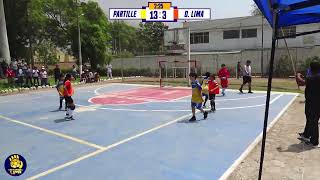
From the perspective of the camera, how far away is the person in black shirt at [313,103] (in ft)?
26.9

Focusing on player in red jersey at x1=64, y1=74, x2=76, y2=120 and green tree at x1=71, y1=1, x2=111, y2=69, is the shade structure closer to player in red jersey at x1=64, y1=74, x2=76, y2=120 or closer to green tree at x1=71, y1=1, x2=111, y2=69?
player in red jersey at x1=64, y1=74, x2=76, y2=120

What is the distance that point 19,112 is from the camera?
14.9 metres

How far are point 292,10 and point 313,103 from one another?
5325 millimetres

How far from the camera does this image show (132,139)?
31.6ft

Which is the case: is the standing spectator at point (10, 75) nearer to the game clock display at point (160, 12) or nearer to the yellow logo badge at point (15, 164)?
the game clock display at point (160, 12)

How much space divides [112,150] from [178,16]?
16.8 meters

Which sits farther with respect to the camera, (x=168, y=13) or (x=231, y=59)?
(x=231, y=59)

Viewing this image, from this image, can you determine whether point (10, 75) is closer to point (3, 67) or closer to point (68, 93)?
point (3, 67)

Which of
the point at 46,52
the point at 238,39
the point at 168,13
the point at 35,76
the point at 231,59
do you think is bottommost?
the point at 35,76

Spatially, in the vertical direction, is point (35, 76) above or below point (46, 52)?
below

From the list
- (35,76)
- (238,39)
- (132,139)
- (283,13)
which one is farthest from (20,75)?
(238,39)

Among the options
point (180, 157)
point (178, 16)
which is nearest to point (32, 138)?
point (180, 157)

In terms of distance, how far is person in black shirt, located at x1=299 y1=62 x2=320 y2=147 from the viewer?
26.9 ft

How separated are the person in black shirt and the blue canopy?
3696 millimetres
